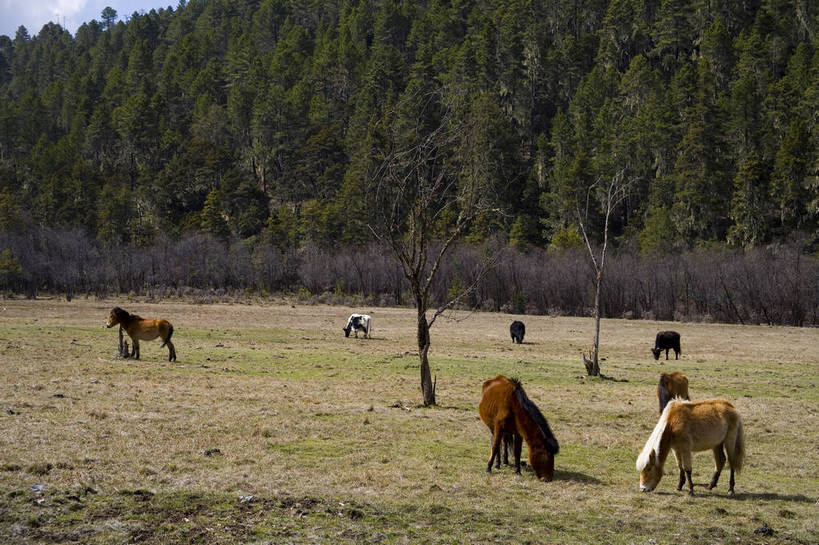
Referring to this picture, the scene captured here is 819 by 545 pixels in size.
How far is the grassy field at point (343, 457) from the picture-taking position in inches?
322

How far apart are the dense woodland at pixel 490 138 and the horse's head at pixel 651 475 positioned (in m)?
56.6

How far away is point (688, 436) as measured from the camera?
9.70 metres

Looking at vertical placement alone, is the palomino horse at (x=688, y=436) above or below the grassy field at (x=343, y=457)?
above

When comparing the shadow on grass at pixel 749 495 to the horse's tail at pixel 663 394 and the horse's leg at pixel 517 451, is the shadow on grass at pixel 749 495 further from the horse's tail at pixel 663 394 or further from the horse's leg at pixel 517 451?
the horse's tail at pixel 663 394

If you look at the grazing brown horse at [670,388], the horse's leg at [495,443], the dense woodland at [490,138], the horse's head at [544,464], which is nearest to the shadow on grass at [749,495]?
the horse's head at [544,464]

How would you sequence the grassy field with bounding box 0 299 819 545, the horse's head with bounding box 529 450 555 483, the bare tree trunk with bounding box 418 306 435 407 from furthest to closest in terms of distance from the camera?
the bare tree trunk with bounding box 418 306 435 407, the horse's head with bounding box 529 450 555 483, the grassy field with bounding box 0 299 819 545

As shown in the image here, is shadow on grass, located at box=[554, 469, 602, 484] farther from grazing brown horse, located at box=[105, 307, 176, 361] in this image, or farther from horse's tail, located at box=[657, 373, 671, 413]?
grazing brown horse, located at box=[105, 307, 176, 361]

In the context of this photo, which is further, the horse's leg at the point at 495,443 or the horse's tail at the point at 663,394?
the horse's tail at the point at 663,394

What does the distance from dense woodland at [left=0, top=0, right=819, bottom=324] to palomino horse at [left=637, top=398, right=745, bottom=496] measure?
183ft

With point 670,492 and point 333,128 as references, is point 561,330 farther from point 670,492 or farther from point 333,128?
point 333,128

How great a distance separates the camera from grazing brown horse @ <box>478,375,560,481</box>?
404 inches

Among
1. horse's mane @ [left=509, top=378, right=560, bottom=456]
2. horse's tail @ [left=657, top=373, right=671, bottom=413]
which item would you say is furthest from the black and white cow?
horse's mane @ [left=509, top=378, right=560, bottom=456]

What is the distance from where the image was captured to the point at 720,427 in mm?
9844

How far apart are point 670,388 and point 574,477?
5.61 metres
